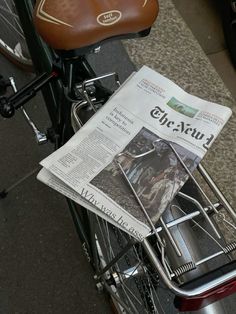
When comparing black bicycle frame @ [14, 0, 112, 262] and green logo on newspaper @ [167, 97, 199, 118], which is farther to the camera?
black bicycle frame @ [14, 0, 112, 262]

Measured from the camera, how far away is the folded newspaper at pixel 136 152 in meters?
0.73

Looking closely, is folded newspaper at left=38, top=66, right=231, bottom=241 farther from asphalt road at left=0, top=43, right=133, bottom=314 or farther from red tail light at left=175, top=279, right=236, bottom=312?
asphalt road at left=0, top=43, right=133, bottom=314

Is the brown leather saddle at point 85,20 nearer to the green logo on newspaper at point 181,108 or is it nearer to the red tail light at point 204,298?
the green logo on newspaper at point 181,108

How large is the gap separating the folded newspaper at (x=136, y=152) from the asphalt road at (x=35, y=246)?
2.33ft

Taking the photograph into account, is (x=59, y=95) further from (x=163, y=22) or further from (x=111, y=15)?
(x=163, y=22)

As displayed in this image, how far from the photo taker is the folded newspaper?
2.40 ft

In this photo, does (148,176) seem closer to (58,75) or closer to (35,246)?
(58,75)

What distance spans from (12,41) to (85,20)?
1.09 meters

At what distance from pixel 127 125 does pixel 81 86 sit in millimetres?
146

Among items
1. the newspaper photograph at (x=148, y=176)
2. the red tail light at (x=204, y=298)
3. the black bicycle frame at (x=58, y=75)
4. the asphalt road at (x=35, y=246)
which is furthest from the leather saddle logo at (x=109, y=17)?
the asphalt road at (x=35, y=246)

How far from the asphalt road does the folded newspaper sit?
2.33 ft

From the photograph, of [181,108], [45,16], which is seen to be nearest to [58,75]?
[45,16]

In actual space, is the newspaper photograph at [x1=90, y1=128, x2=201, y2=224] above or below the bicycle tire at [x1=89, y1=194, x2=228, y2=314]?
above

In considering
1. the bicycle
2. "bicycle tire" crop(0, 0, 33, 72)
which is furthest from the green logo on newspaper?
"bicycle tire" crop(0, 0, 33, 72)
